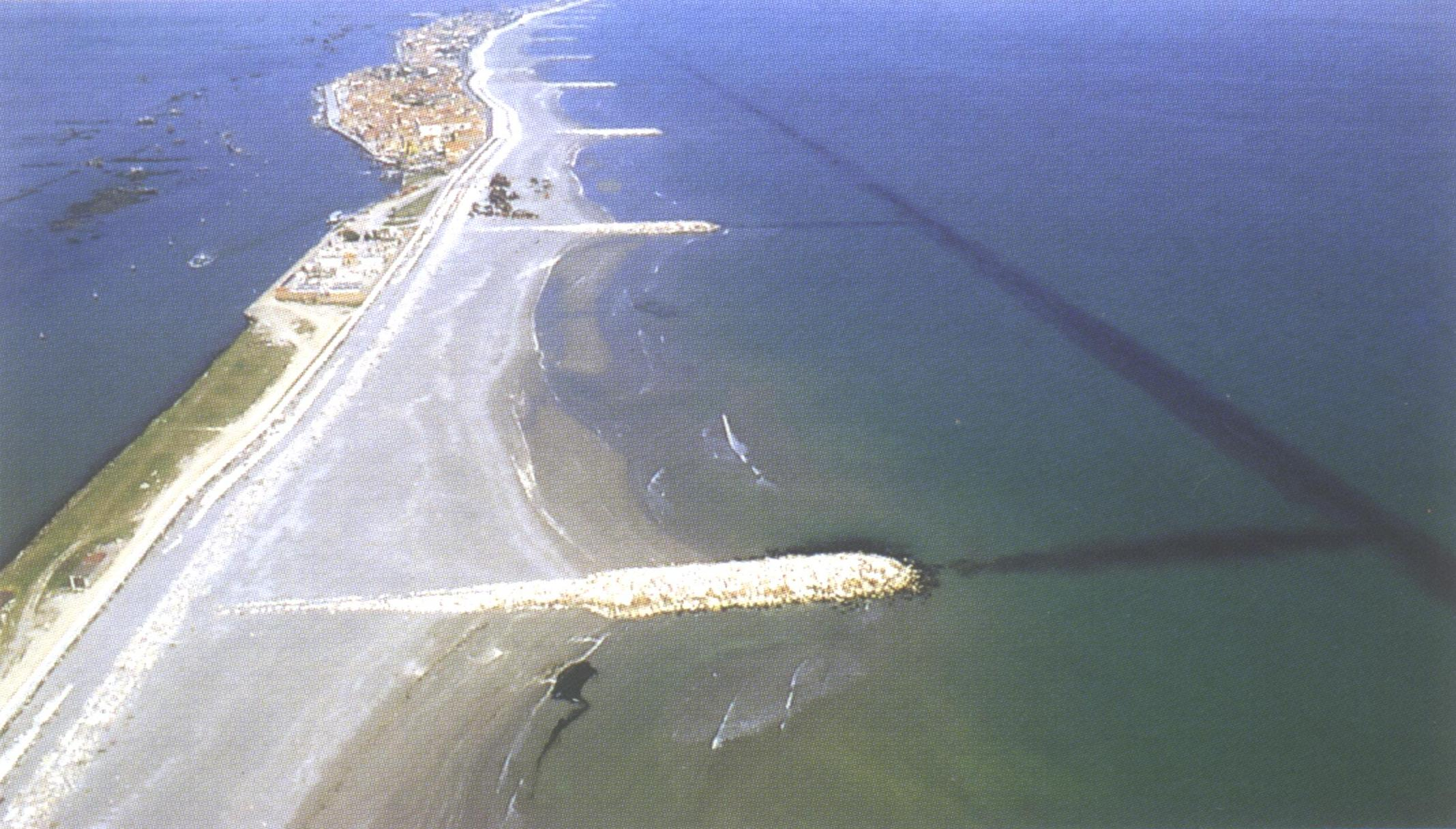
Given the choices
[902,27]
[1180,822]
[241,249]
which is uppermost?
[902,27]

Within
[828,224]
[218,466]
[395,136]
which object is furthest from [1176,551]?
[395,136]

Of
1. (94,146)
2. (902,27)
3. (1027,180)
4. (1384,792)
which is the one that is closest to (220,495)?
(1384,792)

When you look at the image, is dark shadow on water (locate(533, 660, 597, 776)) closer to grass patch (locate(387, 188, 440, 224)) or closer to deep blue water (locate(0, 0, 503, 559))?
deep blue water (locate(0, 0, 503, 559))

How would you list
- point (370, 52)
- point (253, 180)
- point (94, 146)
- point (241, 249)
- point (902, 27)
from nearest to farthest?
point (241, 249)
point (253, 180)
point (94, 146)
point (370, 52)
point (902, 27)

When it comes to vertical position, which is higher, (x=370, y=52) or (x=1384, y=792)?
(x=370, y=52)

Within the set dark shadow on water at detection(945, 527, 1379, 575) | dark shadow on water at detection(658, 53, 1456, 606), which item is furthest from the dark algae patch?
dark shadow on water at detection(945, 527, 1379, 575)

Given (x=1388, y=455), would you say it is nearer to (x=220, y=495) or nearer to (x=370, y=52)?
(x=220, y=495)

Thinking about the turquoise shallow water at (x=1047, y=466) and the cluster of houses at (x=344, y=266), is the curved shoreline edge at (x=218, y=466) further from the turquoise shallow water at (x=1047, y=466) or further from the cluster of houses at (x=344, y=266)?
the turquoise shallow water at (x=1047, y=466)
